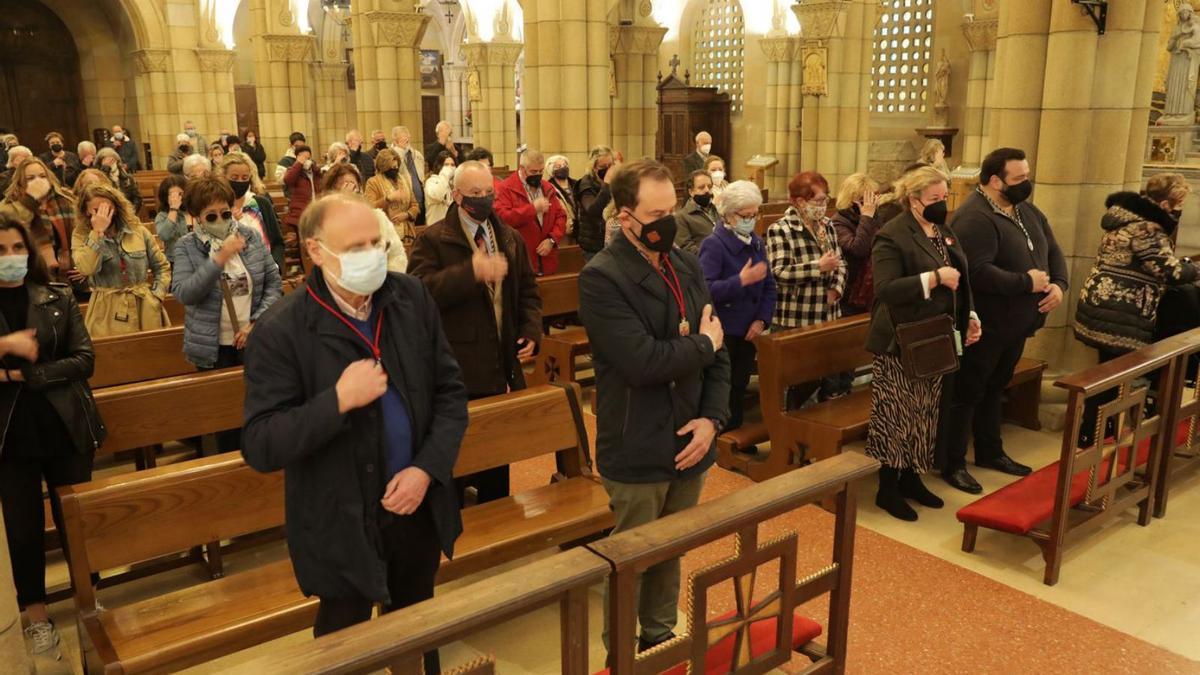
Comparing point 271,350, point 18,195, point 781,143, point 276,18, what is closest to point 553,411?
point 271,350

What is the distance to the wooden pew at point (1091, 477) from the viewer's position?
409cm

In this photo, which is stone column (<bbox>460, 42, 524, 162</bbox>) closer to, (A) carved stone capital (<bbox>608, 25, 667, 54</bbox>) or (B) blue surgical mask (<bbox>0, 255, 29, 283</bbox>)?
(A) carved stone capital (<bbox>608, 25, 667, 54</bbox>)

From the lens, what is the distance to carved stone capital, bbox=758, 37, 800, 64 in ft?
57.9

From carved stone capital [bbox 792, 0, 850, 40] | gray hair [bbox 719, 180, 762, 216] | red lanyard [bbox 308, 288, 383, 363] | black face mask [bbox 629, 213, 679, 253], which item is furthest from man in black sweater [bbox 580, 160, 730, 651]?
carved stone capital [bbox 792, 0, 850, 40]

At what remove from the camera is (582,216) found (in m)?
8.09

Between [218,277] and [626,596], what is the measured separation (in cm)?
313

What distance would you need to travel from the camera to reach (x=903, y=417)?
15.3ft

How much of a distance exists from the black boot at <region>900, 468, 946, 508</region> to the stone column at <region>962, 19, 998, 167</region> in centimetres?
1367

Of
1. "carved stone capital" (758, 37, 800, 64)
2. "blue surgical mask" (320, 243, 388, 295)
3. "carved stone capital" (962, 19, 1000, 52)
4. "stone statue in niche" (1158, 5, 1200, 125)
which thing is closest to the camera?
"blue surgical mask" (320, 243, 388, 295)

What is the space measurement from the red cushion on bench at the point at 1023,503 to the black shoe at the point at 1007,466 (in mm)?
673

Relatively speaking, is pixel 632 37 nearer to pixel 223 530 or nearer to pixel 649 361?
pixel 223 530

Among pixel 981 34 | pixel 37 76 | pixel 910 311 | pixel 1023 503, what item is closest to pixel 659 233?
pixel 910 311

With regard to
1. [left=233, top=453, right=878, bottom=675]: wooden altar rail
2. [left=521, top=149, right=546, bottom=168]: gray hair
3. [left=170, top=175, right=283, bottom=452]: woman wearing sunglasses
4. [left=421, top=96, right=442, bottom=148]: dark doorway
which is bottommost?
[left=233, top=453, right=878, bottom=675]: wooden altar rail

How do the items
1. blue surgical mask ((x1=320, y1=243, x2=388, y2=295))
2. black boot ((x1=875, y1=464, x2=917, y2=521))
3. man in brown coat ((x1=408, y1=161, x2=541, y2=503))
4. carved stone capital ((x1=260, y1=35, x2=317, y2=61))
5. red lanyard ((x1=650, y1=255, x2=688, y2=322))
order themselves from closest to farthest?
1. blue surgical mask ((x1=320, y1=243, x2=388, y2=295))
2. red lanyard ((x1=650, y1=255, x2=688, y2=322))
3. man in brown coat ((x1=408, y1=161, x2=541, y2=503))
4. black boot ((x1=875, y1=464, x2=917, y2=521))
5. carved stone capital ((x1=260, y1=35, x2=317, y2=61))
